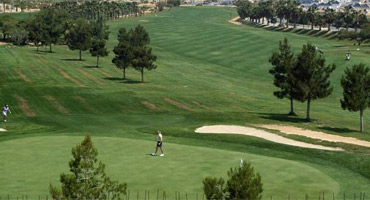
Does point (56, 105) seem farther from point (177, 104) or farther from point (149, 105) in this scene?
point (177, 104)

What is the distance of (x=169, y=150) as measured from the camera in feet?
158

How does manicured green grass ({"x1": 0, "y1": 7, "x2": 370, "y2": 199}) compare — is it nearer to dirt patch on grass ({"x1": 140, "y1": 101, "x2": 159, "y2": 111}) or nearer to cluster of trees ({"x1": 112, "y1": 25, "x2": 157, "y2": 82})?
dirt patch on grass ({"x1": 140, "y1": 101, "x2": 159, "y2": 111})

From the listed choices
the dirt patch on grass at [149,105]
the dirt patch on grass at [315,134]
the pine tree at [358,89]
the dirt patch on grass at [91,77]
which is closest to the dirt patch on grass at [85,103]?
the dirt patch on grass at [149,105]

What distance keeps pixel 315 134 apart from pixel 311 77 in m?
10.2

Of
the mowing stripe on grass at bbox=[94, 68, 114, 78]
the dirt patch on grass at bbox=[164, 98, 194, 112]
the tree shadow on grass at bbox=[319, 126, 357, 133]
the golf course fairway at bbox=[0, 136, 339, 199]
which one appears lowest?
the dirt patch on grass at bbox=[164, 98, 194, 112]

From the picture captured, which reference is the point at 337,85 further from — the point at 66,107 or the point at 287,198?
the point at 287,198

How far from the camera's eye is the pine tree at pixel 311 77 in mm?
68625

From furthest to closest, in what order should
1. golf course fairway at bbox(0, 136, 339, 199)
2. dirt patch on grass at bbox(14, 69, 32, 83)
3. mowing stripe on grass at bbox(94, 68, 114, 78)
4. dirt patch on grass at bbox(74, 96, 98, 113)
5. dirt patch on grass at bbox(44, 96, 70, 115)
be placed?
1. mowing stripe on grass at bbox(94, 68, 114, 78)
2. dirt patch on grass at bbox(14, 69, 32, 83)
3. dirt patch on grass at bbox(74, 96, 98, 113)
4. dirt patch on grass at bbox(44, 96, 70, 115)
5. golf course fairway at bbox(0, 136, 339, 199)

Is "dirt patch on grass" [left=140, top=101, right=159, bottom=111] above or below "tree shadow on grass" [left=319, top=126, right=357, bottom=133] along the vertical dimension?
below

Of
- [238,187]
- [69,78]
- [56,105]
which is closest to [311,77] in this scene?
[56,105]

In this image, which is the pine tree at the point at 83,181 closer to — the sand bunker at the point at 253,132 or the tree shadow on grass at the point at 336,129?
the sand bunker at the point at 253,132

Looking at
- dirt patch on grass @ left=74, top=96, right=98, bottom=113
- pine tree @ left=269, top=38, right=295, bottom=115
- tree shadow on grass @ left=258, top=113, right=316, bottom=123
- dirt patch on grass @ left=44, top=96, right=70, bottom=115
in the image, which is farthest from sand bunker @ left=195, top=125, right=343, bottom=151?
dirt patch on grass @ left=44, top=96, right=70, bottom=115

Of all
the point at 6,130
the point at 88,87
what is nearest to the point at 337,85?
the point at 88,87

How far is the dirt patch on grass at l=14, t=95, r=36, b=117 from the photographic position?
242 feet
